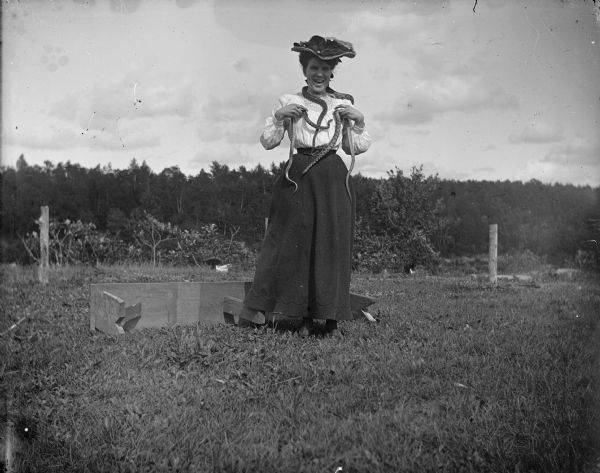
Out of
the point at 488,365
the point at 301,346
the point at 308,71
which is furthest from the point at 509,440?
the point at 308,71

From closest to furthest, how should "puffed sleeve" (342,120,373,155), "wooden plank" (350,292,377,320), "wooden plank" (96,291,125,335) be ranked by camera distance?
"wooden plank" (96,291,125,335), "puffed sleeve" (342,120,373,155), "wooden plank" (350,292,377,320)

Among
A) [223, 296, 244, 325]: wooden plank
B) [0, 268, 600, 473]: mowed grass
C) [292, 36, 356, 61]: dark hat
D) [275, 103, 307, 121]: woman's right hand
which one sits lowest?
[0, 268, 600, 473]: mowed grass

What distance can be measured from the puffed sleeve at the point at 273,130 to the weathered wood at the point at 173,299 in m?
1.69

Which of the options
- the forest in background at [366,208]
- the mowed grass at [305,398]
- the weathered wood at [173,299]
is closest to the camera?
the mowed grass at [305,398]

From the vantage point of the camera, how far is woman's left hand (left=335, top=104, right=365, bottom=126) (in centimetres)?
519

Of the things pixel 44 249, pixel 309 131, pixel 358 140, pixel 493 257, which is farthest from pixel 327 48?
pixel 493 257

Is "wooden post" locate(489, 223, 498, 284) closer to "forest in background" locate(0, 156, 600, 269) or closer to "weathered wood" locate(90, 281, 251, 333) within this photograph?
"forest in background" locate(0, 156, 600, 269)

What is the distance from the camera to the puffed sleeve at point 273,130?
17.3 ft

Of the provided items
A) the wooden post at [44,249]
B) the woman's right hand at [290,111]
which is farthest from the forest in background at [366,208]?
the woman's right hand at [290,111]

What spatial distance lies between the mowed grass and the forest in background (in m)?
9.23

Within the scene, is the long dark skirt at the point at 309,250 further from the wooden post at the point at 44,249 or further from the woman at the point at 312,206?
the wooden post at the point at 44,249

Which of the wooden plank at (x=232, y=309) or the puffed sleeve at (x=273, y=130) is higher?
the puffed sleeve at (x=273, y=130)

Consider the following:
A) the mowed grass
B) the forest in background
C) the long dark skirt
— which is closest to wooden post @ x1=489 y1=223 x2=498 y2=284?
the forest in background

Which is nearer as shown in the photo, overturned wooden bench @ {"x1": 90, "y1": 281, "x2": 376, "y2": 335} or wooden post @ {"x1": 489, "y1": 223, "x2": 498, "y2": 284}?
overturned wooden bench @ {"x1": 90, "y1": 281, "x2": 376, "y2": 335}
